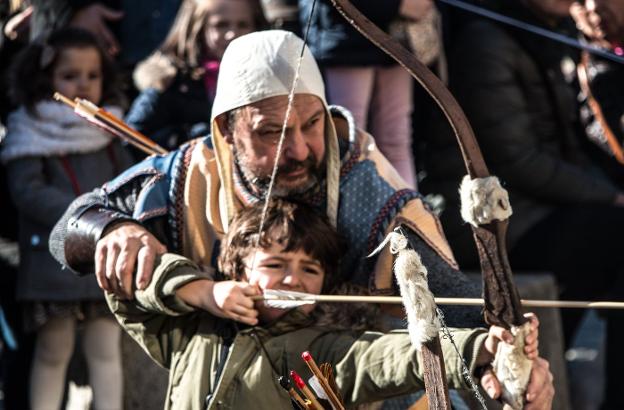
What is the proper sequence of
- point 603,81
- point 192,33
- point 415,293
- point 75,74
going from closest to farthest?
point 415,293 < point 75,74 < point 192,33 < point 603,81

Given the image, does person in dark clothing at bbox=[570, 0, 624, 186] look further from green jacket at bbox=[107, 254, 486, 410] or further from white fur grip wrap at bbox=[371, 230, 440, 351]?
white fur grip wrap at bbox=[371, 230, 440, 351]

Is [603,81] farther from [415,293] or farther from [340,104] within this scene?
[415,293]

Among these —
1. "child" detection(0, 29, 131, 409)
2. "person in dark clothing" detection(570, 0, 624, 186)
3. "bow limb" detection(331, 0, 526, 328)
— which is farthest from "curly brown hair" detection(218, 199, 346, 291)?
"person in dark clothing" detection(570, 0, 624, 186)

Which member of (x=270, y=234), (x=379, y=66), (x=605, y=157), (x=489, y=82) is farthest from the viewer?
(x=605, y=157)

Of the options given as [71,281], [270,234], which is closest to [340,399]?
[270,234]

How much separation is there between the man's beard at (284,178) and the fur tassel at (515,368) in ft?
2.33

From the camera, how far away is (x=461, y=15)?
5.39 m

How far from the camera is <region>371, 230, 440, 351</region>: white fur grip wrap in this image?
275cm

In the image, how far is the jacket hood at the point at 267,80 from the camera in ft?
11.2

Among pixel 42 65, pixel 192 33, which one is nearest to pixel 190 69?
pixel 192 33

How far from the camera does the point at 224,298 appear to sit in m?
3.17

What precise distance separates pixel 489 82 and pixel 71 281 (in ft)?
5.55

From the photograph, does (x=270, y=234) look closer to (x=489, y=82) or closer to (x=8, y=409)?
(x=8, y=409)

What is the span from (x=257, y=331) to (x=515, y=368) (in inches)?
26.0
